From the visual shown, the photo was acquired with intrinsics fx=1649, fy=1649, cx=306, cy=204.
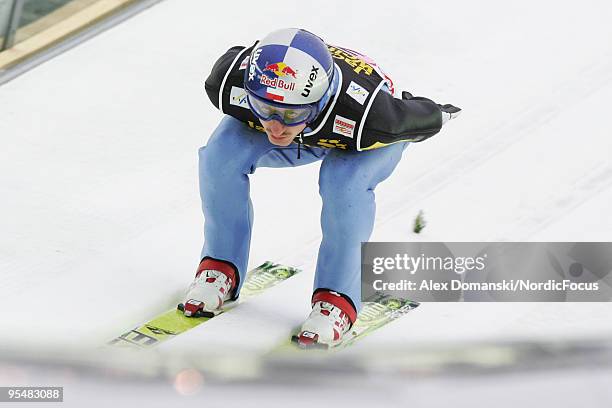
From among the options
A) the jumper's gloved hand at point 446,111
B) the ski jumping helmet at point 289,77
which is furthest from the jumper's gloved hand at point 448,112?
the ski jumping helmet at point 289,77

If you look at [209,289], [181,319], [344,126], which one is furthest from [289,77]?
[181,319]

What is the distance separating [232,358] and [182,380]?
250mm

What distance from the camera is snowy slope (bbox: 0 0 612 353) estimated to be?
6.76 metres

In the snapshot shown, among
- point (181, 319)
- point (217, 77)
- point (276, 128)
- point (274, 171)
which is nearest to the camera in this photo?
point (276, 128)

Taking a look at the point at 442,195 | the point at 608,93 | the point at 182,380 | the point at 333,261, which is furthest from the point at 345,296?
the point at 608,93

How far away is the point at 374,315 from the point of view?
680 cm

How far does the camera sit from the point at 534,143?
808cm

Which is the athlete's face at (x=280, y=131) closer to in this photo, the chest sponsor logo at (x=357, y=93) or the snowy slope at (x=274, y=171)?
the chest sponsor logo at (x=357, y=93)

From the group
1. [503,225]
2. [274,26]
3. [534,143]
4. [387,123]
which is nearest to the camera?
[387,123]

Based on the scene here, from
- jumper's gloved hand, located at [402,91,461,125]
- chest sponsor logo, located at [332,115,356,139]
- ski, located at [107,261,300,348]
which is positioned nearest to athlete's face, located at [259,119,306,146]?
chest sponsor logo, located at [332,115,356,139]

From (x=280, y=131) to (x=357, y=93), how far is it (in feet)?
1.12

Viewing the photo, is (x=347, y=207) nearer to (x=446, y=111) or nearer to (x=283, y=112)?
(x=283, y=112)

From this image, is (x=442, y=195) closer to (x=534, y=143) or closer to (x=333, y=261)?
(x=534, y=143)

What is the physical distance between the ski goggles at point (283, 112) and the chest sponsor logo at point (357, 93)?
0.19 metres
